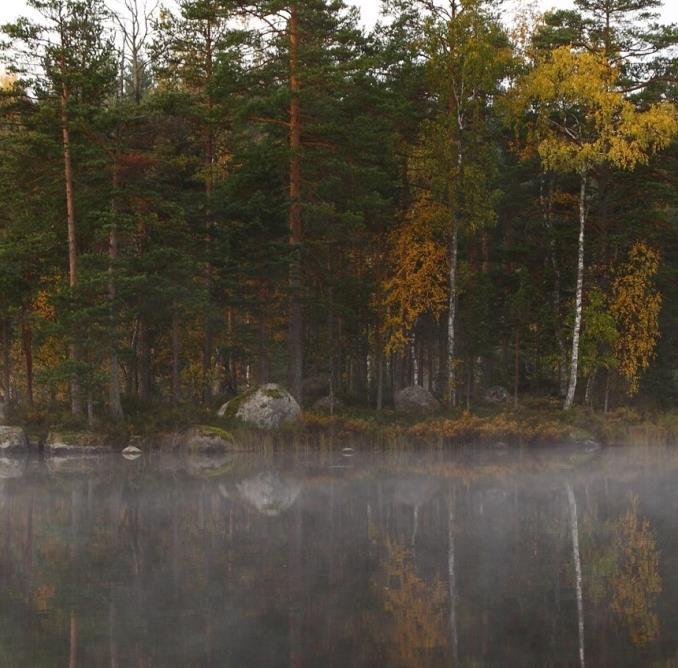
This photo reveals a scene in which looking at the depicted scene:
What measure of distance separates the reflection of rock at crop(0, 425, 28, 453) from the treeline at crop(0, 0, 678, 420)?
183cm

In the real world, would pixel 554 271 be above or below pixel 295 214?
below

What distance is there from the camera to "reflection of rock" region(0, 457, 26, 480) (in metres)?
24.0

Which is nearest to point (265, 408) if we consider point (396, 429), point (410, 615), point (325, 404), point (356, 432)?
point (356, 432)

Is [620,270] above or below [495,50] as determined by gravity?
below

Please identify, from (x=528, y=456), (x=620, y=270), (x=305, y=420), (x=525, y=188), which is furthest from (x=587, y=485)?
(x=525, y=188)

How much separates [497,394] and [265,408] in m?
11.6

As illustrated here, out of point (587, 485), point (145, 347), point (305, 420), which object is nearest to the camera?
point (587, 485)

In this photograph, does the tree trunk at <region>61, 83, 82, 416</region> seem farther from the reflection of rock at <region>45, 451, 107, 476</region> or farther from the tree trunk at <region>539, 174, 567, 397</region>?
the tree trunk at <region>539, 174, 567, 397</region>

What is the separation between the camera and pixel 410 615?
413 inches

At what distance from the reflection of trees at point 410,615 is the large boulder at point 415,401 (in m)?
19.5

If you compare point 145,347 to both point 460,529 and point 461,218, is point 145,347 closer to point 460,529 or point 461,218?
point 461,218

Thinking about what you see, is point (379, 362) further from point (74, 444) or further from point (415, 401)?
point (74, 444)

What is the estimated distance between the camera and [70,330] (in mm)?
28172

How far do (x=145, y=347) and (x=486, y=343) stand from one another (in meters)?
12.3
